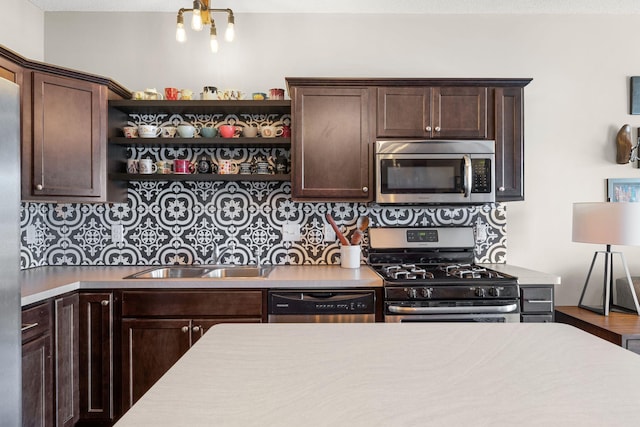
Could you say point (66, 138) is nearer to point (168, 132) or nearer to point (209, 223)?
point (168, 132)

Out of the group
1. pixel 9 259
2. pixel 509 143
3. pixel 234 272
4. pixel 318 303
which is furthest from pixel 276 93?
pixel 9 259

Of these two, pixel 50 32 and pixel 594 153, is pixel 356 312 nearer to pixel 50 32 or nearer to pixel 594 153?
pixel 594 153

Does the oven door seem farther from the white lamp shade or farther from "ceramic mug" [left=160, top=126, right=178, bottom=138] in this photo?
"ceramic mug" [left=160, top=126, right=178, bottom=138]

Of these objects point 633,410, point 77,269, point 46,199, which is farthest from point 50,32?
point 633,410

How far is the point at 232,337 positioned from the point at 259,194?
190 centimetres

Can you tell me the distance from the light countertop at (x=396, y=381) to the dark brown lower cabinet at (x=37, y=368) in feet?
4.34

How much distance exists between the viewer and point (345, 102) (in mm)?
2672

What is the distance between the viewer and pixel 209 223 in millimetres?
3000

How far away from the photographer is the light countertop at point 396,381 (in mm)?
705

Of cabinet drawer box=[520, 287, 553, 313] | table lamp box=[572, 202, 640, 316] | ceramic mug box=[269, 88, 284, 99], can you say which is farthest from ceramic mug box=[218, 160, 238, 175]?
table lamp box=[572, 202, 640, 316]

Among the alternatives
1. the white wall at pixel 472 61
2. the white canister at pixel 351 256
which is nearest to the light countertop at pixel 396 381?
the white canister at pixel 351 256

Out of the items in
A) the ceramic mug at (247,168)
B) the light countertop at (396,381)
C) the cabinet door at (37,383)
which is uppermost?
the ceramic mug at (247,168)

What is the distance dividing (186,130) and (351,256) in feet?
4.63

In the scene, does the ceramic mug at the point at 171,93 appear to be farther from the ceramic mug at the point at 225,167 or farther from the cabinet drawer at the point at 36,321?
the cabinet drawer at the point at 36,321
